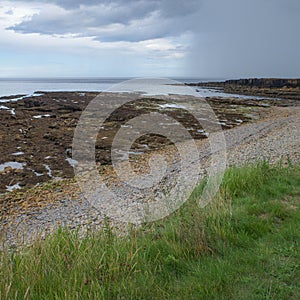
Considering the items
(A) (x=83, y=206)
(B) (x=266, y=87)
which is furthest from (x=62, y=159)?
(B) (x=266, y=87)

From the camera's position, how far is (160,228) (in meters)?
4.61

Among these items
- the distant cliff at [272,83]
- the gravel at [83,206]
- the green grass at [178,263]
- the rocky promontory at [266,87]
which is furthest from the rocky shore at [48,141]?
the distant cliff at [272,83]

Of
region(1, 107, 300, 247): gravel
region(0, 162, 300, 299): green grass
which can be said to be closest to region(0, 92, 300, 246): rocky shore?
region(1, 107, 300, 247): gravel

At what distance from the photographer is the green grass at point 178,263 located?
110 inches

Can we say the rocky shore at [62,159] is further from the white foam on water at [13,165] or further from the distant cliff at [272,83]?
the distant cliff at [272,83]

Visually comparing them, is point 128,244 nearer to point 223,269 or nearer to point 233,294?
point 223,269

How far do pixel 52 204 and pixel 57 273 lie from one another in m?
5.71

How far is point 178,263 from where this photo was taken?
3326mm

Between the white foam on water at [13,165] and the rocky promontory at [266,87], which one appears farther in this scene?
the rocky promontory at [266,87]

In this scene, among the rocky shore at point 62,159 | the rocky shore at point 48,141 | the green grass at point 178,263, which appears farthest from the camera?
the rocky shore at point 48,141

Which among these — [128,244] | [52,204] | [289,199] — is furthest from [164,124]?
[128,244]

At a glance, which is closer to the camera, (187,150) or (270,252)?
(270,252)

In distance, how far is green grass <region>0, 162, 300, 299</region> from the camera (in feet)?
9.14

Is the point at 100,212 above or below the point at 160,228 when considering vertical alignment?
below
